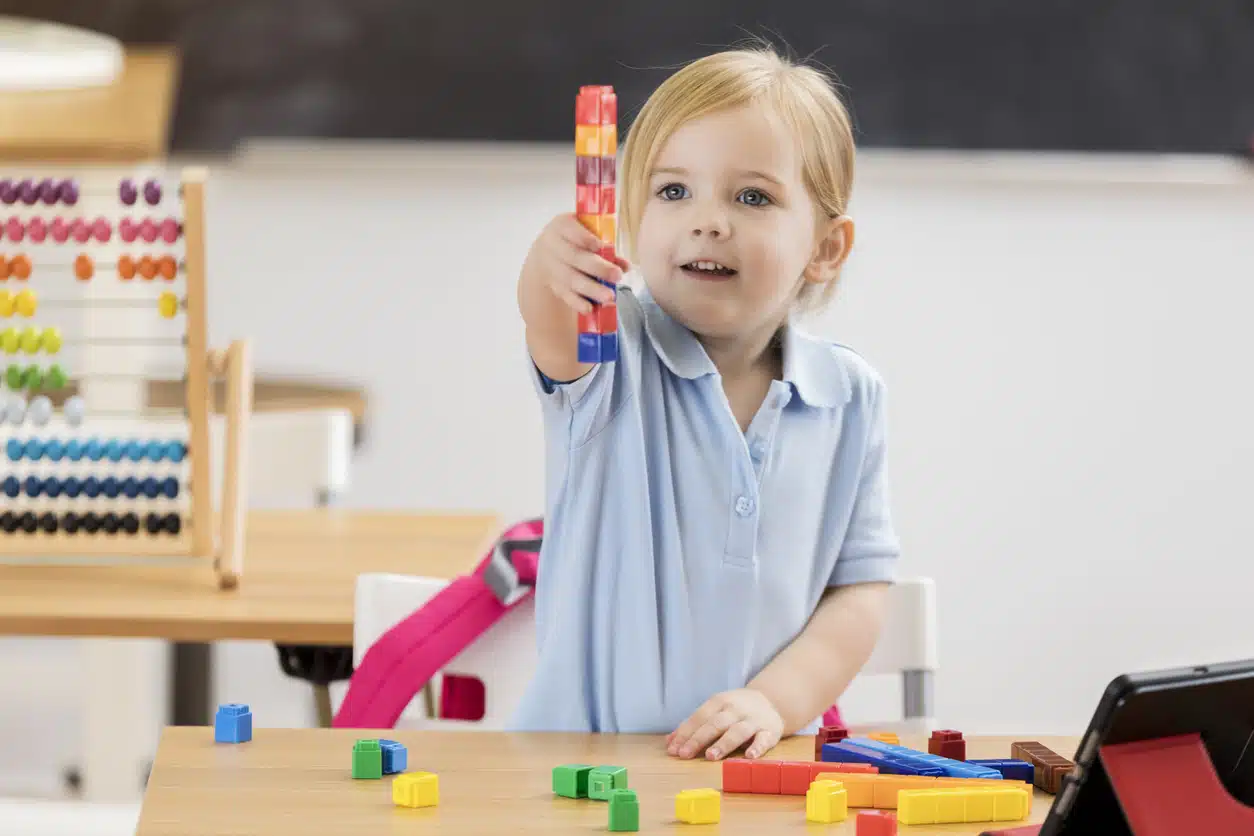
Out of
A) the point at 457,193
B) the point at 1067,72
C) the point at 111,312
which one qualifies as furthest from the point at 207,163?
the point at 1067,72

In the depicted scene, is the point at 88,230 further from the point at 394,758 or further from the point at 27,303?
the point at 394,758

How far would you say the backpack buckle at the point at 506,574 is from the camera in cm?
143

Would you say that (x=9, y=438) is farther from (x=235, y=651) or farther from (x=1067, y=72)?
(x=1067, y=72)

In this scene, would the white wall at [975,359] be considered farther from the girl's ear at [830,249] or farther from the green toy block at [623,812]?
the green toy block at [623,812]

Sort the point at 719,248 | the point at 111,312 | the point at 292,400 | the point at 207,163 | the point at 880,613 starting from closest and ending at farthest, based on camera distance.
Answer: the point at 719,248, the point at 880,613, the point at 111,312, the point at 292,400, the point at 207,163

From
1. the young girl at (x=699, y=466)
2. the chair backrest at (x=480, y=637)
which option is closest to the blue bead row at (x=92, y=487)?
the chair backrest at (x=480, y=637)

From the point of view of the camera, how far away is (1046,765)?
960 millimetres

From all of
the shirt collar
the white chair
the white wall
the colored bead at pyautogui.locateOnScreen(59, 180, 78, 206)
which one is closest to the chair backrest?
the white chair

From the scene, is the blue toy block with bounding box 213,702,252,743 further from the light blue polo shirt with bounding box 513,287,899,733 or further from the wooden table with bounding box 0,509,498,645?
the wooden table with bounding box 0,509,498,645

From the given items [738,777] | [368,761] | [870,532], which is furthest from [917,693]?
[368,761]

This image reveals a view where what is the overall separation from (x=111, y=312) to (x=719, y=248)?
1384 mm

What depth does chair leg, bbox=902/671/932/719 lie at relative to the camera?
1589mm

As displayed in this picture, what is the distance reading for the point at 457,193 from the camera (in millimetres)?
3270

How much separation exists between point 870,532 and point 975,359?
7.12ft
